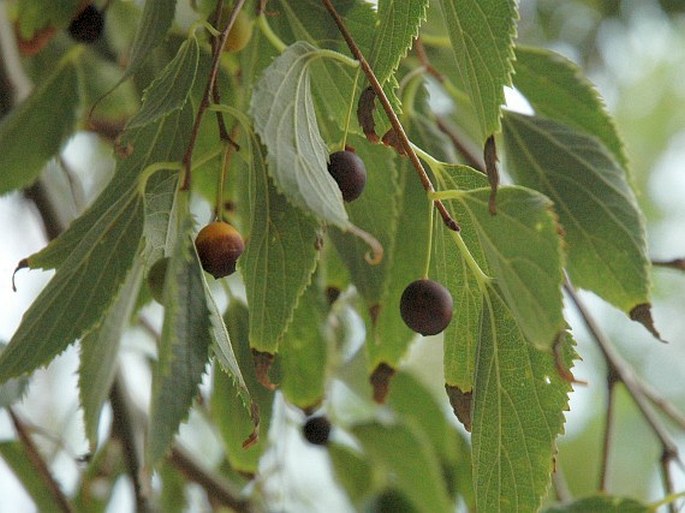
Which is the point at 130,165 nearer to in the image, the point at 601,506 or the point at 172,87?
the point at 172,87

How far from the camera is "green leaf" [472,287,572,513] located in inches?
27.4

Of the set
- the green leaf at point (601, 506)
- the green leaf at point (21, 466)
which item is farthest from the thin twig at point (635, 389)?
the green leaf at point (21, 466)

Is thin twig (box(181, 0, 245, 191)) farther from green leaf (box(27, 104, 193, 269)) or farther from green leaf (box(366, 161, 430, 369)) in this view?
green leaf (box(366, 161, 430, 369))

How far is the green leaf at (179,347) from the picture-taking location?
0.56 m

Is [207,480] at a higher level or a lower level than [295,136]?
lower

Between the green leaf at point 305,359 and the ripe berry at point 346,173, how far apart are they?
0.32 metres

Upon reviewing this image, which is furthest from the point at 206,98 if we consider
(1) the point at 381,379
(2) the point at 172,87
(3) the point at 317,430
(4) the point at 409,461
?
(4) the point at 409,461

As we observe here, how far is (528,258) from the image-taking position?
1.90 feet

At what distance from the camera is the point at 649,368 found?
4.24 meters

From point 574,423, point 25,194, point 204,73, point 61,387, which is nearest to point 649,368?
point 574,423

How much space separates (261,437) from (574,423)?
2.37 meters

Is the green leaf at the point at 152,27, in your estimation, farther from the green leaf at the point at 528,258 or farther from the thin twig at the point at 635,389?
the thin twig at the point at 635,389

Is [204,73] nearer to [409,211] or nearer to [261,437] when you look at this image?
[409,211]

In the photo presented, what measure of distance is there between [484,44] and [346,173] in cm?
12
